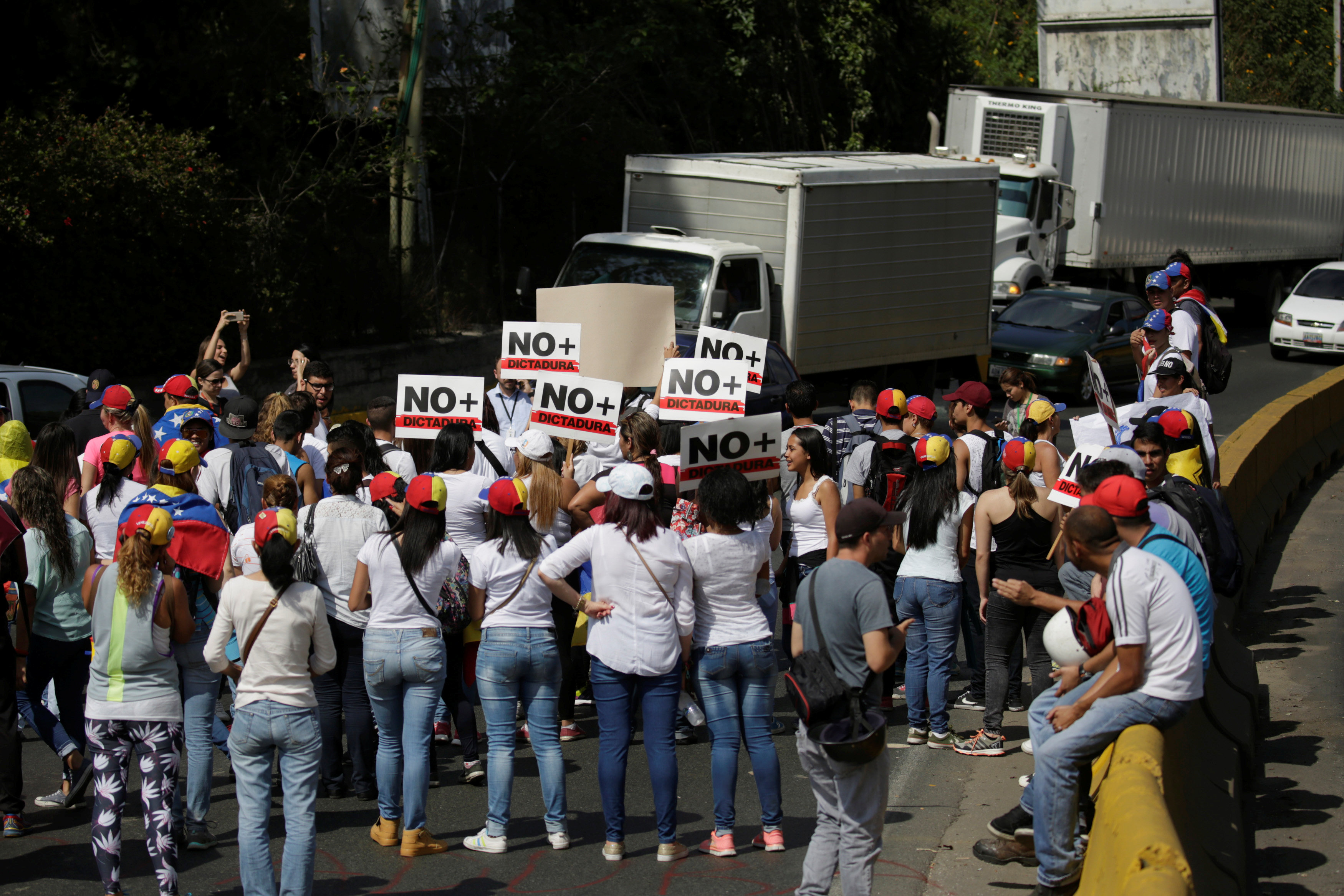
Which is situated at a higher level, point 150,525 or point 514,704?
point 150,525

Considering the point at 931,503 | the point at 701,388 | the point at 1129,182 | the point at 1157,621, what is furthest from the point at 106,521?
the point at 1129,182

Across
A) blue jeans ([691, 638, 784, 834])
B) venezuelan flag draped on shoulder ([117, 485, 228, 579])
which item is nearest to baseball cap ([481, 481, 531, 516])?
blue jeans ([691, 638, 784, 834])

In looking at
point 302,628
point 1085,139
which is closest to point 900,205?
point 1085,139

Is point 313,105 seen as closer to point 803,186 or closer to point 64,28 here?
point 64,28

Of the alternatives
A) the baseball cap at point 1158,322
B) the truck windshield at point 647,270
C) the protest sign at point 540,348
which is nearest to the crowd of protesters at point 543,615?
the protest sign at point 540,348

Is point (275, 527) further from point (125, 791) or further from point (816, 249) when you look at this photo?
point (816, 249)

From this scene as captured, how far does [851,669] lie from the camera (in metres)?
5.27

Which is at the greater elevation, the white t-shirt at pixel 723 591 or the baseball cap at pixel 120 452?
the baseball cap at pixel 120 452

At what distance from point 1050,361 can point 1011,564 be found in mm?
13104

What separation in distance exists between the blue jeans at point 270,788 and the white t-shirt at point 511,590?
40.5 inches

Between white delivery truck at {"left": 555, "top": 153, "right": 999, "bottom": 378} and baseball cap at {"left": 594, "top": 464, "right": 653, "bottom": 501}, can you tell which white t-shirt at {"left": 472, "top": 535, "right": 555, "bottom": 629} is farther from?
white delivery truck at {"left": 555, "top": 153, "right": 999, "bottom": 378}

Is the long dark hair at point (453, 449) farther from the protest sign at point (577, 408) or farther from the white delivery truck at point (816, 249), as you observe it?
the white delivery truck at point (816, 249)

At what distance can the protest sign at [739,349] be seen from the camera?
9.80m

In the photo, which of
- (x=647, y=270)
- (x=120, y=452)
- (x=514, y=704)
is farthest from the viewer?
(x=647, y=270)
